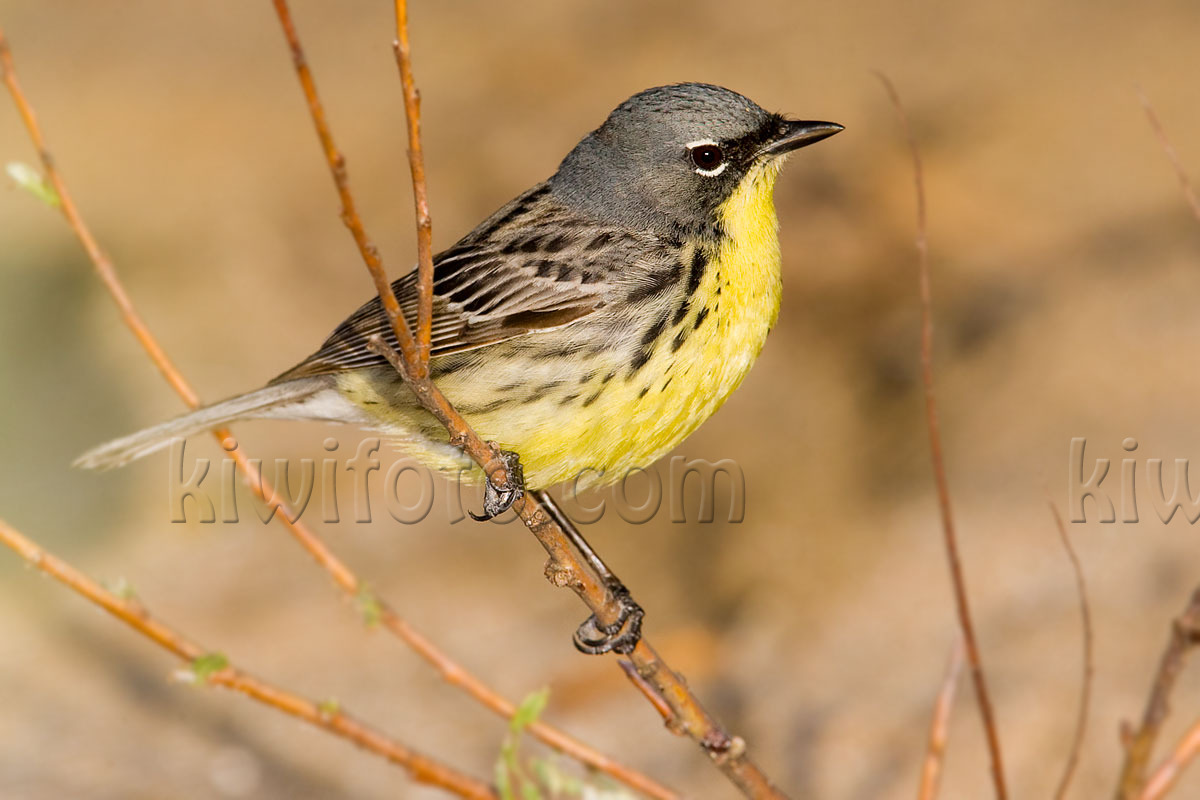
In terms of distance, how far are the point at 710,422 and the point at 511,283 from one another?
3682 mm

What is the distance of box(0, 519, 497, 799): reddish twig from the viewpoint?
218cm

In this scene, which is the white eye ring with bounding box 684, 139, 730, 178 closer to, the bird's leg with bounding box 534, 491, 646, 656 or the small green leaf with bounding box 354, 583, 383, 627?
the bird's leg with bounding box 534, 491, 646, 656

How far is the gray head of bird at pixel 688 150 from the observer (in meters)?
3.42

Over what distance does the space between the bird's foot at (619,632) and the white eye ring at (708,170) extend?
1.21m

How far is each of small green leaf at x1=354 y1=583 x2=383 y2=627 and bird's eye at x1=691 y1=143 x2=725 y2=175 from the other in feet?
5.12

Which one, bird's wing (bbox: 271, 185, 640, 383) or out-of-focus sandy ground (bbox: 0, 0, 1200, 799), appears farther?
out-of-focus sandy ground (bbox: 0, 0, 1200, 799)

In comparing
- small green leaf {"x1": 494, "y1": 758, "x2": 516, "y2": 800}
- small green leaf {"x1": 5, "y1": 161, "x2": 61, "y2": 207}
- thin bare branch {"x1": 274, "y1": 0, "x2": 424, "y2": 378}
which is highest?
small green leaf {"x1": 5, "y1": 161, "x2": 61, "y2": 207}

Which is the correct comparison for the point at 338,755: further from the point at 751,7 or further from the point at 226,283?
the point at 751,7

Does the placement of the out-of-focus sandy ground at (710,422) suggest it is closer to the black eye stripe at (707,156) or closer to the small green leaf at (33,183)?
the black eye stripe at (707,156)

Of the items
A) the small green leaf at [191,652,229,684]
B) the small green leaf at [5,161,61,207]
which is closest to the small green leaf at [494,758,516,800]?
the small green leaf at [191,652,229,684]

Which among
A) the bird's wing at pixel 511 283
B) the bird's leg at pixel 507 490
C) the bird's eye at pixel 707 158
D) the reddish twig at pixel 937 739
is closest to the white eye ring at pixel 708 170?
the bird's eye at pixel 707 158

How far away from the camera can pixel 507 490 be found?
3094 mm

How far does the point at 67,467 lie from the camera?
7.25 meters

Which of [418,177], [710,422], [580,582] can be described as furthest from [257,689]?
[710,422]
